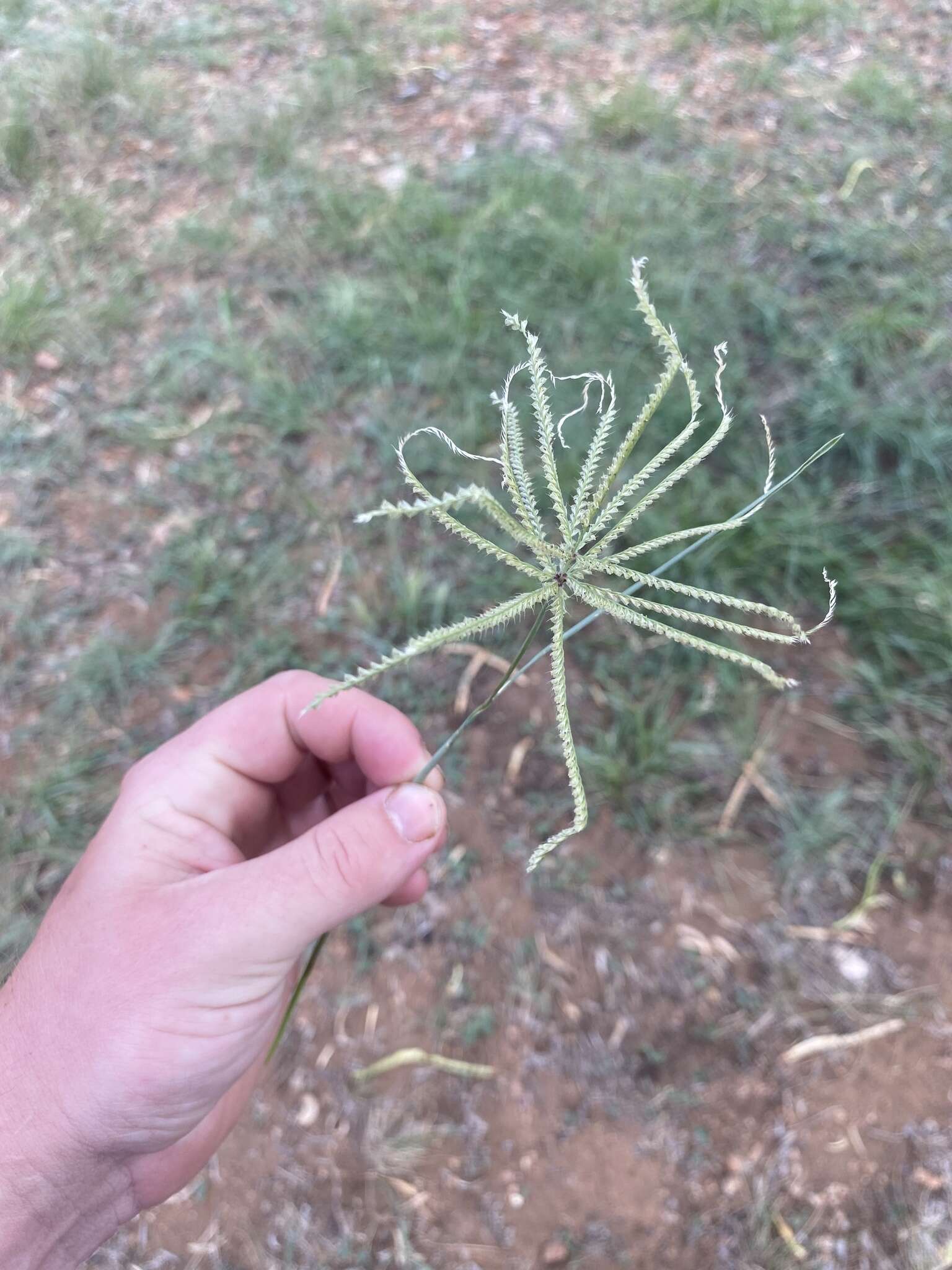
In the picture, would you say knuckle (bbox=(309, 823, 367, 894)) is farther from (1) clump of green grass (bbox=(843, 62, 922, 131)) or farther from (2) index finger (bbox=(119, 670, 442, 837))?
(1) clump of green grass (bbox=(843, 62, 922, 131))

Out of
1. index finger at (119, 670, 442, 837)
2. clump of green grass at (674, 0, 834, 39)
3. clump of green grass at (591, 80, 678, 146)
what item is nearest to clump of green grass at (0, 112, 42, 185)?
clump of green grass at (591, 80, 678, 146)

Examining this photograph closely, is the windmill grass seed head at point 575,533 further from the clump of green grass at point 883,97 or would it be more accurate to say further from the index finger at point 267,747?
the clump of green grass at point 883,97

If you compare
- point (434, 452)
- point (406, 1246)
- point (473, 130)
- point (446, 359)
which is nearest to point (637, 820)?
point (406, 1246)

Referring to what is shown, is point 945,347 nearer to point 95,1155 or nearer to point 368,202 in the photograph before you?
point 368,202

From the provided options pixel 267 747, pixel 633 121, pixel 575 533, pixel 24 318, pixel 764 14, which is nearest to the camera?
pixel 575 533

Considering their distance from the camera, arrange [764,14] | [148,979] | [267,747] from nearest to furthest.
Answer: [148,979]
[267,747]
[764,14]

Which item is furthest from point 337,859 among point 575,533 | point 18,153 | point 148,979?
point 18,153

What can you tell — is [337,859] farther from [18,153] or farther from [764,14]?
[764,14]
